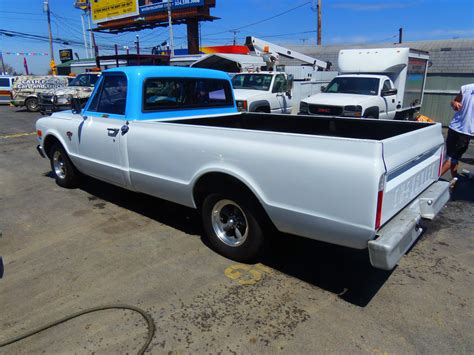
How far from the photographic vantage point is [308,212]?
2914 millimetres

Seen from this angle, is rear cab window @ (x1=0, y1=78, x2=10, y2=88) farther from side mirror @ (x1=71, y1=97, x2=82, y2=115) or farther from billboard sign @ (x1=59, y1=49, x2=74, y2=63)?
billboard sign @ (x1=59, y1=49, x2=74, y2=63)

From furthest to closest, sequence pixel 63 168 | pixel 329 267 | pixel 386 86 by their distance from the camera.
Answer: pixel 386 86 < pixel 63 168 < pixel 329 267

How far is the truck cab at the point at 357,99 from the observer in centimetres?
1011

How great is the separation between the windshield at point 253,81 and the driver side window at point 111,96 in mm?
7964

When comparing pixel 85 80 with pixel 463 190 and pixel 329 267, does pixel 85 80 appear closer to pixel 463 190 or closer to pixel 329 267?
pixel 463 190

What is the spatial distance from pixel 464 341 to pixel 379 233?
93 centimetres

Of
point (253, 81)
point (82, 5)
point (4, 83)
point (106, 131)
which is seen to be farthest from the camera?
point (82, 5)

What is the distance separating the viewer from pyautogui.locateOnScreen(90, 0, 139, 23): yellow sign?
3744 centimetres

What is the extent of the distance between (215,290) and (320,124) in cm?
254

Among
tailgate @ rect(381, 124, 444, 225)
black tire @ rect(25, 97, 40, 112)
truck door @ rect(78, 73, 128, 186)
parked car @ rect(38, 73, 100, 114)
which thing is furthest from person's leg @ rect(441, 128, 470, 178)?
black tire @ rect(25, 97, 40, 112)

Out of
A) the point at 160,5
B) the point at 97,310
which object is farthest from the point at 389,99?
the point at 160,5

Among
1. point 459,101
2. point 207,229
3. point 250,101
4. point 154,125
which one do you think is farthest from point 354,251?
point 250,101

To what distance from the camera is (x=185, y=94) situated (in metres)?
5.00

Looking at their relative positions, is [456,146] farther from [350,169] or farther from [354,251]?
[350,169]
